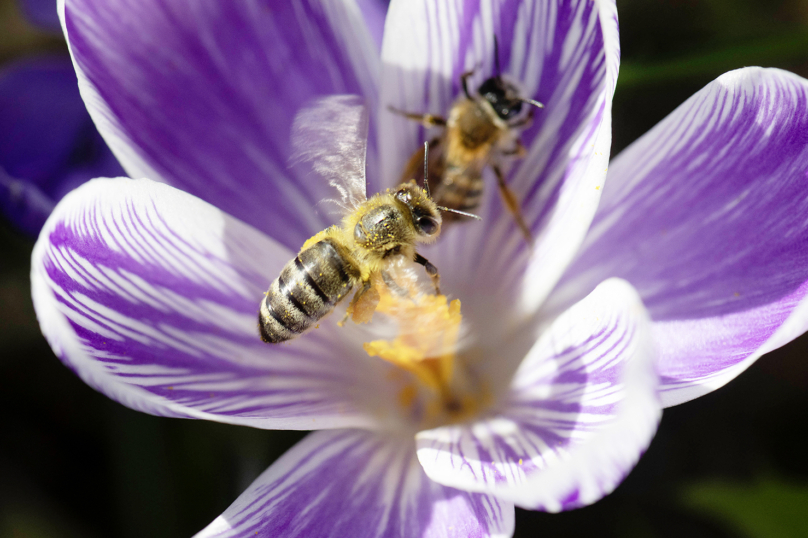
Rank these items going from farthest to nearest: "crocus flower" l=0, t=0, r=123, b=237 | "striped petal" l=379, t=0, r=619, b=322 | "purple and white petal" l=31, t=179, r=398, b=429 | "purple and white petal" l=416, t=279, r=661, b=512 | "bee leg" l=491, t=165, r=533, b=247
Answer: "crocus flower" l=0, t=0, r=123, b=237 → "bee leg" l=491, t=165, r=533, b=247 → "striped petal" l=379, t=0, r=619, b=322 → "purple and white petal" l=31, t=179, r=398, b=429 → "purple and white petal" l=416, t=279, r=661, b=512

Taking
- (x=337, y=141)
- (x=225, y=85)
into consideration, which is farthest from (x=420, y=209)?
(x=225, y=85)

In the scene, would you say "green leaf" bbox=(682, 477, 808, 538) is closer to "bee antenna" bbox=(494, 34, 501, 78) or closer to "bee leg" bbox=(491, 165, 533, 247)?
"bee leg" bbox=(491, 165, 533, 247)

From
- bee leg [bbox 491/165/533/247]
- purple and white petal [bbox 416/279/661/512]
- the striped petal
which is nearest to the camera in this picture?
purple and white petal [bbox 416/279/661/512]

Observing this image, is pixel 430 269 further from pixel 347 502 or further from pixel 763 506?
pixel 763 506

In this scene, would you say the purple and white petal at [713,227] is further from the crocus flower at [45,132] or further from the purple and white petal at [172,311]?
the crocus flower at [45,132]

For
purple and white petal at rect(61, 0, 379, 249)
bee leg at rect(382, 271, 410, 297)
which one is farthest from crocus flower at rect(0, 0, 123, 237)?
bee leg at rect(382, 271, 410, 297)

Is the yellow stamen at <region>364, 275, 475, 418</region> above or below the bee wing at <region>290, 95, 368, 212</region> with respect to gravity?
below

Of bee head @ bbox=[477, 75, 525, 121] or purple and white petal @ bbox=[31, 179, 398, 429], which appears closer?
purple and white petal @ bbox=[31, 179, 398, 429]
